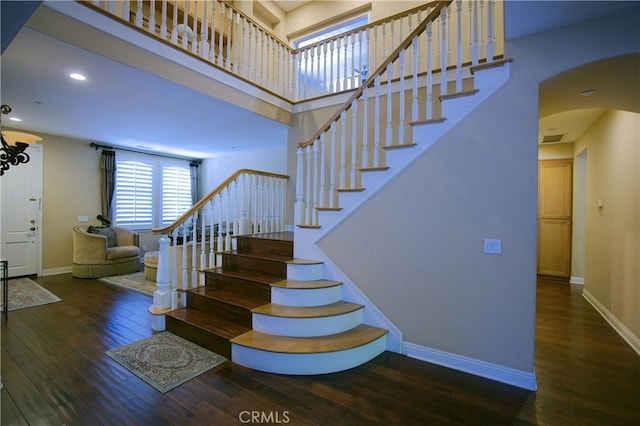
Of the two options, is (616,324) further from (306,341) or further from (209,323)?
(209,323)

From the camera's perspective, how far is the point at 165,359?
8.09 feet

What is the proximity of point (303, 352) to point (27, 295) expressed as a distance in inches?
181

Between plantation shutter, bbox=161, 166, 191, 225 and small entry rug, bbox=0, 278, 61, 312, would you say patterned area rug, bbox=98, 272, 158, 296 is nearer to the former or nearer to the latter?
small entry rug, bbox=0, 278, 61, 312

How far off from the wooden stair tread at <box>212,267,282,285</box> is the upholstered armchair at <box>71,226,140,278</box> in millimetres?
3413

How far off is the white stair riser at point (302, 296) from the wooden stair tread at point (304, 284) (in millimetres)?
29

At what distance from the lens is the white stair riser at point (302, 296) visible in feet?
8.97

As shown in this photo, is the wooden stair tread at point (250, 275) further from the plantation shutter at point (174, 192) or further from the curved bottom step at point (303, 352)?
the plantation shutter at point (174, 192)

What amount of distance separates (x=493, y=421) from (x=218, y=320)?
2393mm

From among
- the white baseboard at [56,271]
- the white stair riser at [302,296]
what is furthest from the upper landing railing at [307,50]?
the white baseboard at [56,271]

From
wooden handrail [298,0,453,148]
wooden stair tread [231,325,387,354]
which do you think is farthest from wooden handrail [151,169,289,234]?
wooden stair tread [231,325,387,354]

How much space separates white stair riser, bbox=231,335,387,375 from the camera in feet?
7.38

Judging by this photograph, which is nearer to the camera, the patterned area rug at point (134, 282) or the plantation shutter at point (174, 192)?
the patterned area rug at point (134, 282)

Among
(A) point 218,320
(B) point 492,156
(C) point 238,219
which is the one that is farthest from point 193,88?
(B) point 492,156

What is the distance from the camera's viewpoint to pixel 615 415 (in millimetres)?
1831
